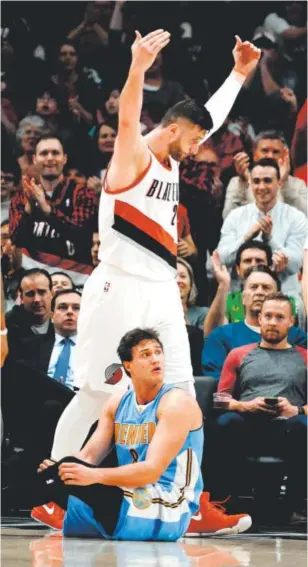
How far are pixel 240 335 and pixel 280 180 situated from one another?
4.49 feet

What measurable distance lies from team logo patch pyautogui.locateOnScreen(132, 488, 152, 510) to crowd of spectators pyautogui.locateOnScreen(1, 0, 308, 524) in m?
1.85

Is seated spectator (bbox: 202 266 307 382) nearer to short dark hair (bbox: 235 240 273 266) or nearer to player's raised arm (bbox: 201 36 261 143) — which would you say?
short dark hair (bbox: 235 240 273 266)

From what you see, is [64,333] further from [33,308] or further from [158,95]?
[158,95]

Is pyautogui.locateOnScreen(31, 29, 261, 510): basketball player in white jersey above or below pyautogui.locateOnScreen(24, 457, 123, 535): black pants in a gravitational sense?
above

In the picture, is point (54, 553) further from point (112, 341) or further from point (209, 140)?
point (209, 140)

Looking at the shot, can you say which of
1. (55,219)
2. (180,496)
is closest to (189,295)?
(55,219)

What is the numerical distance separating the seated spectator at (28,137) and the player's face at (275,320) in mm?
2494

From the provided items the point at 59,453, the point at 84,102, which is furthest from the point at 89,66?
the point at 59,453

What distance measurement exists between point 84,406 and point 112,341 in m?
0.35

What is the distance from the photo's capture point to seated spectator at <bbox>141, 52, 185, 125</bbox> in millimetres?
8328

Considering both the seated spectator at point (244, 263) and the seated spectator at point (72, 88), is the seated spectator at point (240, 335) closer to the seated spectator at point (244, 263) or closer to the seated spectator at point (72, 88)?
the seated spectator at point (244, 263)

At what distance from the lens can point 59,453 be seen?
17.2 feet

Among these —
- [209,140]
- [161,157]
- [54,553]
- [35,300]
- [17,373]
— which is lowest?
[54,553]

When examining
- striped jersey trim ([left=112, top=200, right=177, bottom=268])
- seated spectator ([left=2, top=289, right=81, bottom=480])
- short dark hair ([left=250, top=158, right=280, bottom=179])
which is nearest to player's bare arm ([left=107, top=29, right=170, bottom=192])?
striped jersey trim ([left=112, top=200, right=177, bottom=268])
